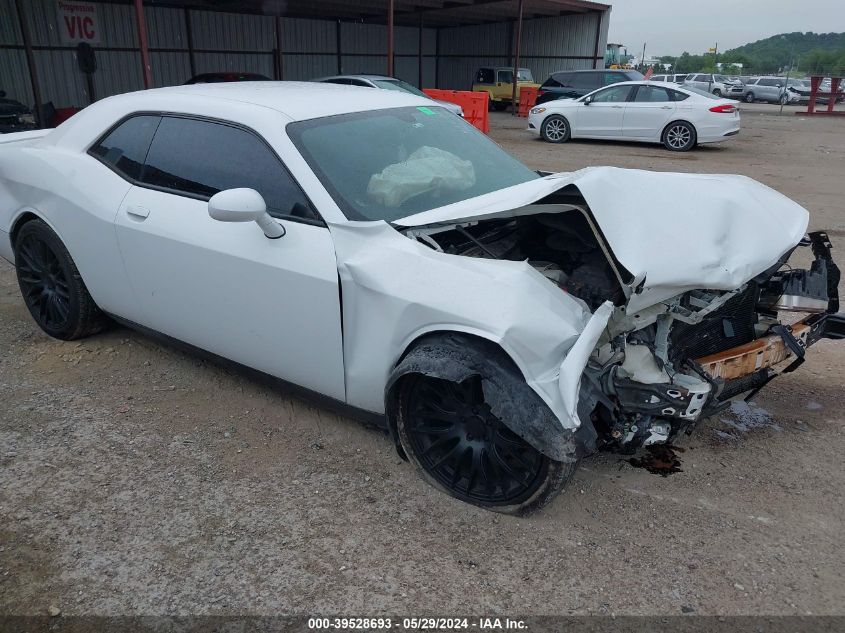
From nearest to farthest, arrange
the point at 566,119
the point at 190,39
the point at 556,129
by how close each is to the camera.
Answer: the point at 566,119
the point at 556,129
the point at 190,39

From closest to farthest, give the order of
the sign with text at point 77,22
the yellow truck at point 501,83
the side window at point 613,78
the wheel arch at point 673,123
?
the wheel arch at point 673,123 < the side window at point 613,78 < the sign with text at point 77,22 < the yellow truck at point 501,83

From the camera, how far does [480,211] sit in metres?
2.86

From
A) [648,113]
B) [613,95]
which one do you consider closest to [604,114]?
[613,95]

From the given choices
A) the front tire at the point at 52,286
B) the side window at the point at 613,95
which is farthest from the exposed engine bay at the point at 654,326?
the side window at the point at 613,95

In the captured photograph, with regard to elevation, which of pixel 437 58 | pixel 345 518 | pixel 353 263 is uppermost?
pixel 437 58

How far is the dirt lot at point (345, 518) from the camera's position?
7.87ft

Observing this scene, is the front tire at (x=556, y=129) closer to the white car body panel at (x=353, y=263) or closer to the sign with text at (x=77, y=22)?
the white car body panel at (x=353, y=263)

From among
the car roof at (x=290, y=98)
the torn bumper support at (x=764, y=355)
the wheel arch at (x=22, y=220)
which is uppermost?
the car roof at (x=290, y=98)

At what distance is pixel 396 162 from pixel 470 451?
1.46 metres

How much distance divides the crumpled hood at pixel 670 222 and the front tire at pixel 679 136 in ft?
39.2

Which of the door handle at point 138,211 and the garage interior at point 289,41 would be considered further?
the garage interior at point 289,41

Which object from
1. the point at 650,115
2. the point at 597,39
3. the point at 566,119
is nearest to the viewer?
the point at 650,115

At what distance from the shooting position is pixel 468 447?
2811 mm

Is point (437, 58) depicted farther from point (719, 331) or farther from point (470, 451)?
point (470, 451)
